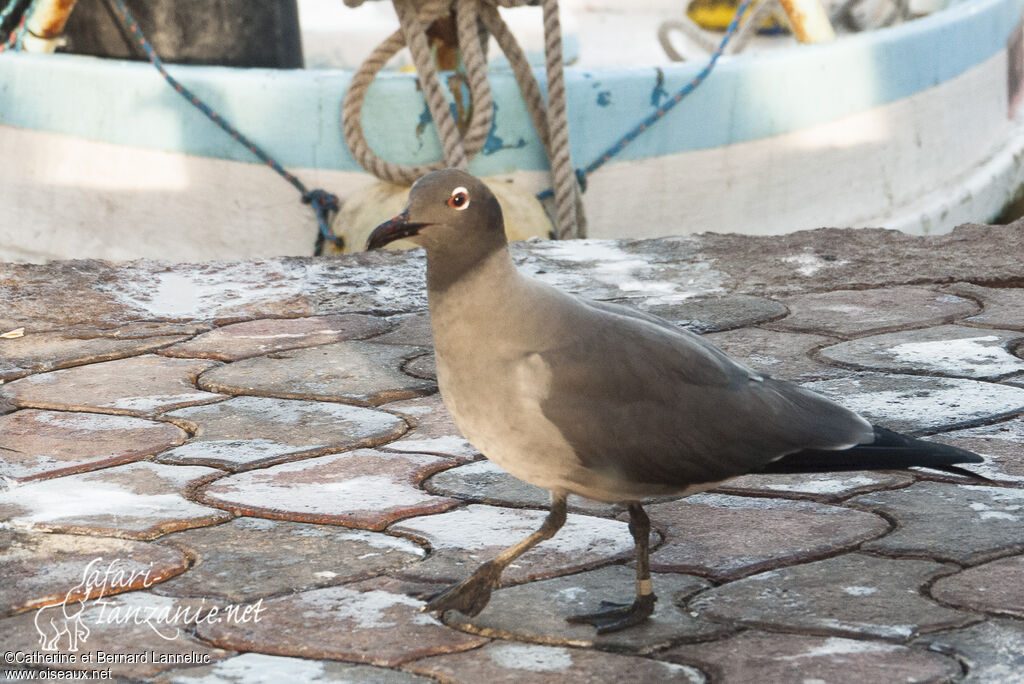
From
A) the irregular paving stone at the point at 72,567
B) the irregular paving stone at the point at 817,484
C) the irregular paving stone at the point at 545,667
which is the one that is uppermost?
the irregular paving stone at the point at 72,567

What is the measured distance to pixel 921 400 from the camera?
2.90 metres

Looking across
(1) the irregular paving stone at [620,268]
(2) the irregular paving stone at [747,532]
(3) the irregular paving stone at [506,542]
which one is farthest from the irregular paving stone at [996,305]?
(3) the irregular paving stone at [506,542]

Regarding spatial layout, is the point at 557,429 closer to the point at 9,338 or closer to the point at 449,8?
the point at 9,338

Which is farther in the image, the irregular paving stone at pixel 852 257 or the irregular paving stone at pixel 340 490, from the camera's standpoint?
the irregular paving stone at pixel 852 257

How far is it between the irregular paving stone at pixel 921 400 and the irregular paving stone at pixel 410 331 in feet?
3.33

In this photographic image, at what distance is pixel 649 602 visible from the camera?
1.97 metres

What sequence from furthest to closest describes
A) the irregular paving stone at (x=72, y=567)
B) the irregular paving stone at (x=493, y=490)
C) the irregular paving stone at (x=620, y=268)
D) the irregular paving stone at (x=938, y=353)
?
the irregular paving stone at (x=620, y=268) → the irregular paving stone at (x=938, y=353) → the irregular paving stone at (x=493, y=490) → the irregular paving stone at (x=72, y=567)

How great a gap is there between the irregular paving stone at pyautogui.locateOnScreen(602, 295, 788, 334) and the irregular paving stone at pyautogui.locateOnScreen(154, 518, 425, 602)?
1.44 meters

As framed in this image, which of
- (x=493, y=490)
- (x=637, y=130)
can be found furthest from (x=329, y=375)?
(x=637, y=130)

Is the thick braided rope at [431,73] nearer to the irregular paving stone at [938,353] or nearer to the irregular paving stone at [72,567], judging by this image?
the irregular paving stone at [938,353]

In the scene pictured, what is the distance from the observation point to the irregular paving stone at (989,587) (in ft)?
6.44

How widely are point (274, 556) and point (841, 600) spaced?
0.92 m

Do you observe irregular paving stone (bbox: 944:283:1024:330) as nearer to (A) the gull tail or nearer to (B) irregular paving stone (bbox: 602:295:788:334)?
(B) irregular paving stone (bbox: 602:295:788:334)

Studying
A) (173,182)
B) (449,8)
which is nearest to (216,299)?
(449,8)
